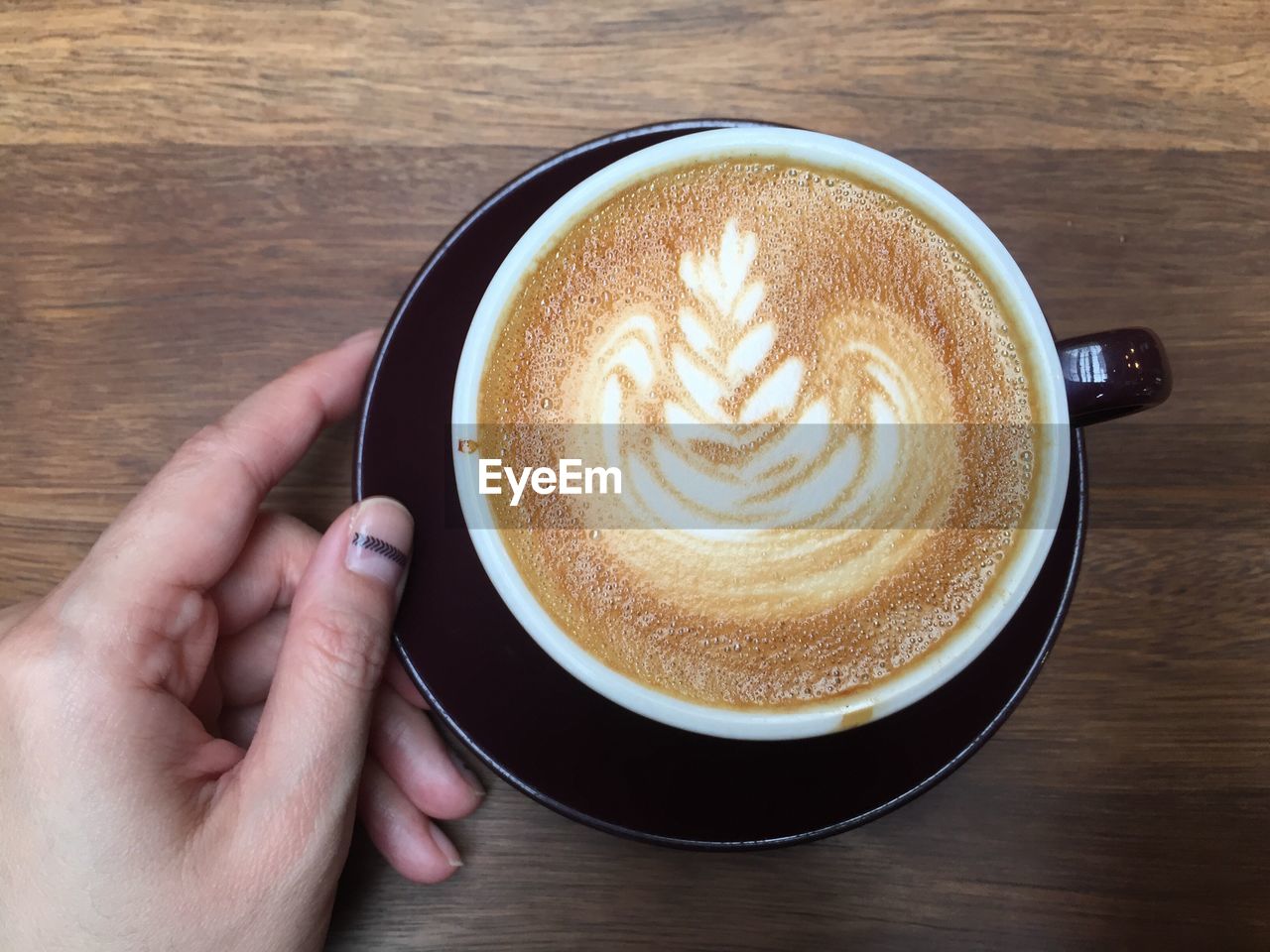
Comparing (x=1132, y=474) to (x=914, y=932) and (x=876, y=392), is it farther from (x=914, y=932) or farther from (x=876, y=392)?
(x=914, y=932)

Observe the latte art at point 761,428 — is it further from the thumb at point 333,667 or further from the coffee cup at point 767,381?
the thumb at point 333,667

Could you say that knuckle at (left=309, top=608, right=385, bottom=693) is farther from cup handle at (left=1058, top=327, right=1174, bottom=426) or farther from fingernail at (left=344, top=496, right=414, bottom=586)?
cup handle at (left=1058, top=327, right=1174, bottom=426)

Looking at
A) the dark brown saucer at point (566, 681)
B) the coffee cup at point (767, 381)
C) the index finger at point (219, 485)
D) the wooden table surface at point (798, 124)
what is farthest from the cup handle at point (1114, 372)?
the index finger at point (219, 485)

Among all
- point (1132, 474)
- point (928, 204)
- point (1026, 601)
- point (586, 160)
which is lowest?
point (1026, 601)

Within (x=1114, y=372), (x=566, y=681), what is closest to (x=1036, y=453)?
(x=1114, y=372)

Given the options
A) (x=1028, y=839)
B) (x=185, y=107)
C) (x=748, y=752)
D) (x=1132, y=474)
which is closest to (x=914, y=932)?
(x=1028, y=839)

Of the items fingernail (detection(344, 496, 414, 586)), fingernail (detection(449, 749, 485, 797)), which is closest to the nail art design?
fingernail (detection(344, 496, 414, 586))

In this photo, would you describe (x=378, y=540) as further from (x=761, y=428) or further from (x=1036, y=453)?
(x=1036, y=453)
